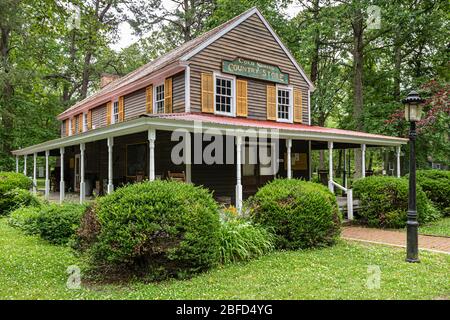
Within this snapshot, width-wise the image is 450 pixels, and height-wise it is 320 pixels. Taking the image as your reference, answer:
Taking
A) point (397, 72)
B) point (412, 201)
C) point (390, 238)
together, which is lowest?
point (390, 238)

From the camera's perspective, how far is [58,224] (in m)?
8.95

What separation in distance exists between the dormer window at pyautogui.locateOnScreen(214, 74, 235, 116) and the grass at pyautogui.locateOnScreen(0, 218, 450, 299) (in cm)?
844

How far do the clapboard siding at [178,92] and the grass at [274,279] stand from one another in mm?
7821

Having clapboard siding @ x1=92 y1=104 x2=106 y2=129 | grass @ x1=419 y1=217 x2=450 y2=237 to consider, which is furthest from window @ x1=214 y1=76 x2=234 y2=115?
clapboard siding @ x1=92 y1=104 x2=106 y2=129

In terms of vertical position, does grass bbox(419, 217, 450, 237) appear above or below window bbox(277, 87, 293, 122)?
below

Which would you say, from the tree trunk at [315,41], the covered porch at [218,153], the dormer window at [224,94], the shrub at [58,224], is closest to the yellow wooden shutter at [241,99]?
the dormer window at [224,94]

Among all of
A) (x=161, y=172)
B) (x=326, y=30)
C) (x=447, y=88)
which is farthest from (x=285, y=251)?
(x=326, y=30)

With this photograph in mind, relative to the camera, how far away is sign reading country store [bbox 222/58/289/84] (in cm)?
1528

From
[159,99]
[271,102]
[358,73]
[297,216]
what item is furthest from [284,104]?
[297,216]

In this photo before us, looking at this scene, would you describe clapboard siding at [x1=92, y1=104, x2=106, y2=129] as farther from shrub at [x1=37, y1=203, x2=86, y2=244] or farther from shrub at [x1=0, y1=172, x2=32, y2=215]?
shrub at [x1=37, y1=203, x2=86, y2=244]

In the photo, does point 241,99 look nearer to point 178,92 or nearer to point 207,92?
point 207,92

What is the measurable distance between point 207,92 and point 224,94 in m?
0.99

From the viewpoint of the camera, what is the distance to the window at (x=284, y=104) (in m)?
17.1

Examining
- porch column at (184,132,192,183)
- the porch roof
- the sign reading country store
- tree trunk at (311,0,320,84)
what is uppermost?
tree trunk at (311,0,320,84)
